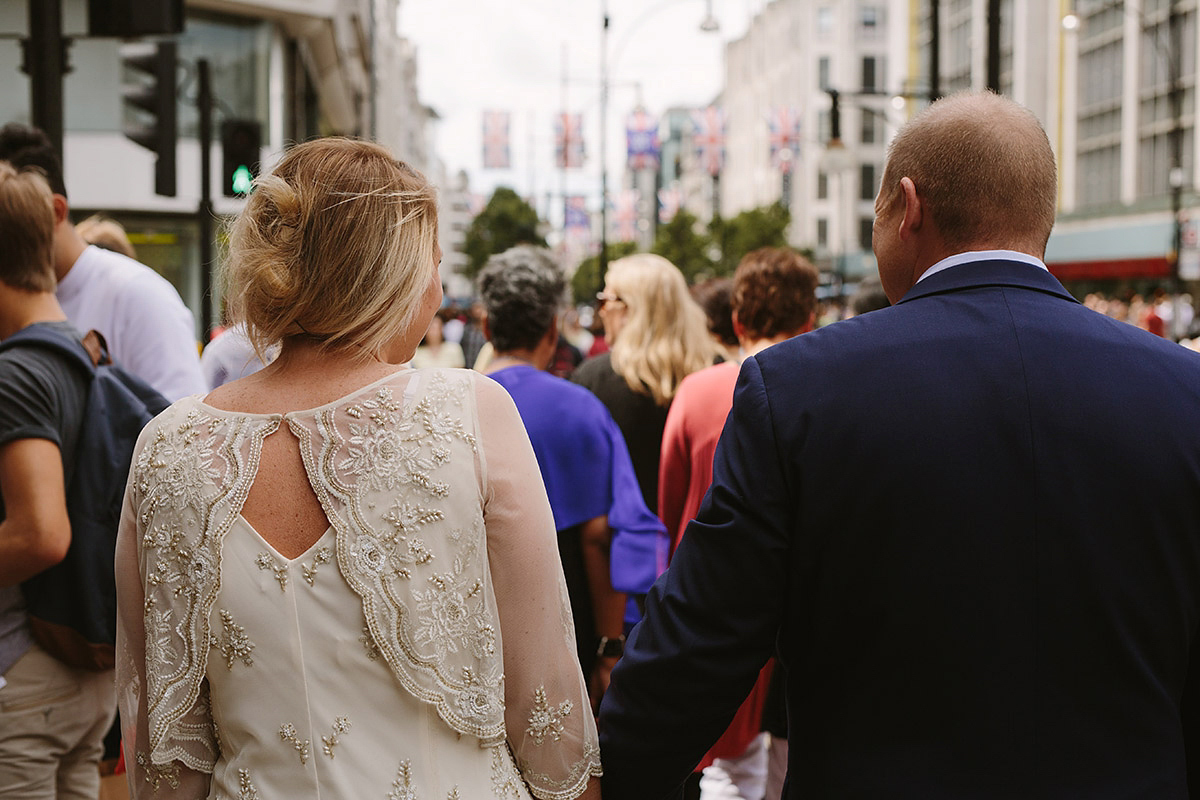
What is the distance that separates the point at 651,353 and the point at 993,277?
142 inches

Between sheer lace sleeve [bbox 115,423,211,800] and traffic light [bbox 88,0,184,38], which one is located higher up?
traffic light [bbox 88,0,184,38]

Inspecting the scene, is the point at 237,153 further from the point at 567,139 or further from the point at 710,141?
the point at 710,141

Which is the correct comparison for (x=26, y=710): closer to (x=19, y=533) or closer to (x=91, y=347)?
(x=19, y=533)

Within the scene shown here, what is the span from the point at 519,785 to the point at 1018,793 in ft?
2.76

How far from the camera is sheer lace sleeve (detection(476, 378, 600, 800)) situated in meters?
2.13

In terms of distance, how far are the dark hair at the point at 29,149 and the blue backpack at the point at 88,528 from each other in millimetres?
1604

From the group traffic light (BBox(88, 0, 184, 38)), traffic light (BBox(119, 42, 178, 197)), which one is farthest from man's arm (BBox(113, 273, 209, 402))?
traffic light (BBox(119, 42, 178, 197))

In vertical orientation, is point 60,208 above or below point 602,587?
above

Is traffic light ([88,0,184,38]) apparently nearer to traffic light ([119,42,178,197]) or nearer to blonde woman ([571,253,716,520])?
traffic light ([119,42,178,197])

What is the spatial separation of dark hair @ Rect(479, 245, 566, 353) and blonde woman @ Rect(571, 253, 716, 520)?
1219 millimetres

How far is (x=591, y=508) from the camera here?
424 centimetres

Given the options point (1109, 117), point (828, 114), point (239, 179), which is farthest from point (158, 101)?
point (828, 114)

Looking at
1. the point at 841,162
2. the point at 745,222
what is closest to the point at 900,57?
the point at 745,222

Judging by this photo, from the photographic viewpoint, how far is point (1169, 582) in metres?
2.13
